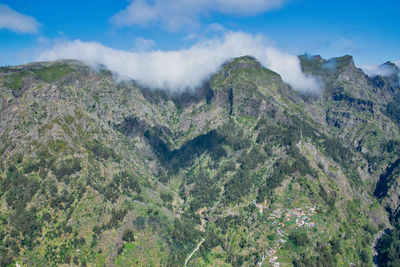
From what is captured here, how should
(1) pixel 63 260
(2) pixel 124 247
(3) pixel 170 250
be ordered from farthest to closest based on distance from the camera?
(3) pixel 170 250
(2) pixel 124 247
(1) pixel 63 260

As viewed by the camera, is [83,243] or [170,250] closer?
[83,243]

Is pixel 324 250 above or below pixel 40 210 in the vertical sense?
below

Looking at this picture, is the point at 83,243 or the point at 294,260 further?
the point at 294,260

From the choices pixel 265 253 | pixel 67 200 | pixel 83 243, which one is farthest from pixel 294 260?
pixel 67 200

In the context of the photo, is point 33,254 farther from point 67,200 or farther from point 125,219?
point 125,219

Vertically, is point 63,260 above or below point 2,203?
below

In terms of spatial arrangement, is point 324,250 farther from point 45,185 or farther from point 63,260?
point 45,185

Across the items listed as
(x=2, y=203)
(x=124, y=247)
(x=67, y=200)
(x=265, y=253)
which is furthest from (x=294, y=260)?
(x=2, y=203)

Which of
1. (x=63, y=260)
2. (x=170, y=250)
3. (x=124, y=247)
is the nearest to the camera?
(x=63, y=260)

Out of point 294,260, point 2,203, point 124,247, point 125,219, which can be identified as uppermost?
point 2,203
